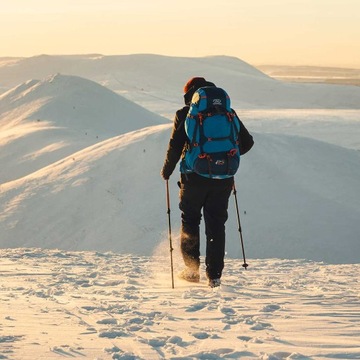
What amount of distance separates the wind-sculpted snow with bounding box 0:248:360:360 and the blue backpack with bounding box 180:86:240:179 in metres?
1.18

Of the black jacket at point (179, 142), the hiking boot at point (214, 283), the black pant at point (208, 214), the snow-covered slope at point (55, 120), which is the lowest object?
the hiking boot at point (214, 283)

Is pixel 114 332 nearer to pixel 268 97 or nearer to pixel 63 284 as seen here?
pixel 63 284

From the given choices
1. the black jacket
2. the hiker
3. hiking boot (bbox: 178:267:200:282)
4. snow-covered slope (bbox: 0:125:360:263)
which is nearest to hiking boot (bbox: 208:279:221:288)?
the hiker

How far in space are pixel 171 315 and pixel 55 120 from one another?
76.5ft

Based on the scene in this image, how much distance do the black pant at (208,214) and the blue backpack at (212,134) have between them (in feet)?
0.61

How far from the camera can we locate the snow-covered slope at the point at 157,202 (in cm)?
1257

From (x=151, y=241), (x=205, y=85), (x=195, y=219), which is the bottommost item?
(x=151, y=241)

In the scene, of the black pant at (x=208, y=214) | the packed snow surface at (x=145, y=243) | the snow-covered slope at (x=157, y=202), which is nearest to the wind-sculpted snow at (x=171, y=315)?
the packed snow surface at (x=145, y=243)

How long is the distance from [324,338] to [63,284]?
3.30 metres

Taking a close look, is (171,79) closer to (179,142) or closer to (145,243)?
(145,243)

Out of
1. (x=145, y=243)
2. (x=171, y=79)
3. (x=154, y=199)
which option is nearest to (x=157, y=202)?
(x=154, y=199)

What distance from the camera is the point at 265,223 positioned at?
12938mm

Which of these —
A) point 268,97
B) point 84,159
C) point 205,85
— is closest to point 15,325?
point 205,85

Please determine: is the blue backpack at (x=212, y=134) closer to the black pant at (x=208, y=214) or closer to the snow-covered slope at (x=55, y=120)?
the black pant at (x=208, y=214)
